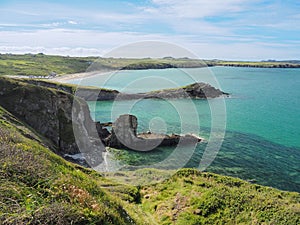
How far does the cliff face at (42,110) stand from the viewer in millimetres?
38938

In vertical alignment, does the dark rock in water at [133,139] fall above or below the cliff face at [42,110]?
below

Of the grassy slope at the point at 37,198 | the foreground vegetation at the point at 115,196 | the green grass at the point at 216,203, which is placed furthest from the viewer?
the green grass at the point at 216,203

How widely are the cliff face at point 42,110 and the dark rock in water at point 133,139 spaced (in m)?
7.13

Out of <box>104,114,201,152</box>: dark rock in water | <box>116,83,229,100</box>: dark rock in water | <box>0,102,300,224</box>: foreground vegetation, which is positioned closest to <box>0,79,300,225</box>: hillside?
<box>0,102,300,224</box>: foreground vegetation

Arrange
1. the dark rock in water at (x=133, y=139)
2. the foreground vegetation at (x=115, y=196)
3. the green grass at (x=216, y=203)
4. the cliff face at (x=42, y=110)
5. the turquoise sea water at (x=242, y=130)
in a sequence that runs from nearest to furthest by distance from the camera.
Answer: the foreground vegetation at (x=115, y=196) → the green grass at (x=216, y=203) → the turquoise sea water at (x=242, y=130) → the cliff face at (x=42, y=110) → the dark rock in water at (x=133, y=139)

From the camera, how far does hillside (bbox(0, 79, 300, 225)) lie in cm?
764

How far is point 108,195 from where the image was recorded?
14125mm

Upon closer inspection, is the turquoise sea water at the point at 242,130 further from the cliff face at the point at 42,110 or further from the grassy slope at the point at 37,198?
the grassy slope at the point at 37,198

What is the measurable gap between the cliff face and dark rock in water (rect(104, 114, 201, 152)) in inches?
281

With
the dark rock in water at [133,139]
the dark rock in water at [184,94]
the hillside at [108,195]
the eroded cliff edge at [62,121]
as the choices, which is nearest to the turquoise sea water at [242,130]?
the dark rock in water at [133,139]

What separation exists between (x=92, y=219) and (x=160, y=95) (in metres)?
100

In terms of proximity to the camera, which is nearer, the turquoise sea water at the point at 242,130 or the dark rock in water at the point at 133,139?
the turquoise sea water at the point at 242,130

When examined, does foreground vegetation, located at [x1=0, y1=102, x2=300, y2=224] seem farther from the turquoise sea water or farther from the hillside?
the turquoise sea water

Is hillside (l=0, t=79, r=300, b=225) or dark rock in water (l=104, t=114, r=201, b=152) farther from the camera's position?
dark rock in water (l=104, t=114, r=201, b=152)
